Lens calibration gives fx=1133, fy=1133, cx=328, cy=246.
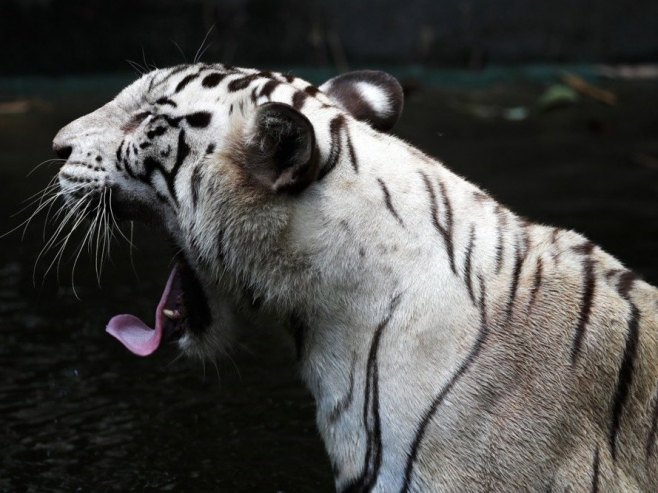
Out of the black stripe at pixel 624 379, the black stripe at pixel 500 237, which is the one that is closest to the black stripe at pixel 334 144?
the black stripe at pixel 500 237

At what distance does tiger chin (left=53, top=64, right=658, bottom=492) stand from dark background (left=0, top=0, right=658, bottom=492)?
0.20 metres

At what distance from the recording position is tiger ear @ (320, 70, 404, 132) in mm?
2242

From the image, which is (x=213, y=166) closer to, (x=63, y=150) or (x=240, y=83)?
(x=240, y=83)

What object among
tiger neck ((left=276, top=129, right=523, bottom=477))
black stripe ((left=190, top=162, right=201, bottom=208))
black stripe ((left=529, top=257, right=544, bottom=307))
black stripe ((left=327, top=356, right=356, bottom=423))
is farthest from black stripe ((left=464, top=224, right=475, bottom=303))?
black stripe ((left=190, top=162, right=201, bottom=208))

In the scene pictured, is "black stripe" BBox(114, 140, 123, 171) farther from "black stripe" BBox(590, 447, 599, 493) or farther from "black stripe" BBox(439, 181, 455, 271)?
"black stripe" BBox(590, 447, 599, 493)

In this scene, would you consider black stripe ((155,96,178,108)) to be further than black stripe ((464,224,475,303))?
Yes

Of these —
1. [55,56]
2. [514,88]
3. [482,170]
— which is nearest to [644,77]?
[514,88]

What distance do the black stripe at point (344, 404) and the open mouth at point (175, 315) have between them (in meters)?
0.32

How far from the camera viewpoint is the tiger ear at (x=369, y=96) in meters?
2.24

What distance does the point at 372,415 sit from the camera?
194cm

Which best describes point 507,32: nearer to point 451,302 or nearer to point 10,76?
point 10,76

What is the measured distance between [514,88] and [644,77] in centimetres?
91

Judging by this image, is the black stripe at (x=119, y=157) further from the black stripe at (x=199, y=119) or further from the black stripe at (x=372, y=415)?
the black stripe at (x=372, y=415)

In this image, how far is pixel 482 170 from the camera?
17.8ft
